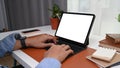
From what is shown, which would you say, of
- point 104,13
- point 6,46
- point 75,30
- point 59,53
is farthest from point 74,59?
point 104,13

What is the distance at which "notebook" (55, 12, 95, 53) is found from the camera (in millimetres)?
975

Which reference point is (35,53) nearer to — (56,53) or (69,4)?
(56,53)

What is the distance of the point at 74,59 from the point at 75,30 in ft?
0.91

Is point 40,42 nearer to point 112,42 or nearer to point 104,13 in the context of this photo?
point 112,42

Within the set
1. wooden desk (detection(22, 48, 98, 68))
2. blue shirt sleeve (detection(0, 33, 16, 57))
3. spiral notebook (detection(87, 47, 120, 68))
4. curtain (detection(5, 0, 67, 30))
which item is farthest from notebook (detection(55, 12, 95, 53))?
curtain (detection(5, 0, 67, 30))

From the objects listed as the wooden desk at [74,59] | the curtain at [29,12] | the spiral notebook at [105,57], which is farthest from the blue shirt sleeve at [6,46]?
the curtain at [29,12]

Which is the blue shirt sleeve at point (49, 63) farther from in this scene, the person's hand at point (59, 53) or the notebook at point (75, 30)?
the notebook at point (75, 30)

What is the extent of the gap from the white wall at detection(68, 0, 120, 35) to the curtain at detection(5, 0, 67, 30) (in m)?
0.30

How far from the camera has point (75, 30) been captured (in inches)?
41.4

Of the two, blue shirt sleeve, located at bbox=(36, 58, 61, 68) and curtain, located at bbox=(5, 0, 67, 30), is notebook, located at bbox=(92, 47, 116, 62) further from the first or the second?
curtain, located at bbox=(5, 0, 67, 30)

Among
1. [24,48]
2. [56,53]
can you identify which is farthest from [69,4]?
[56,53]

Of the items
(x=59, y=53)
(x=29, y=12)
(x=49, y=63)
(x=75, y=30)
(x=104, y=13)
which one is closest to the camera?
(x=49, y=63)

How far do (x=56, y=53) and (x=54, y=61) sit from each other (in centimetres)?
9

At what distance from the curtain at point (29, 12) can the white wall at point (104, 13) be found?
30 centimetres
